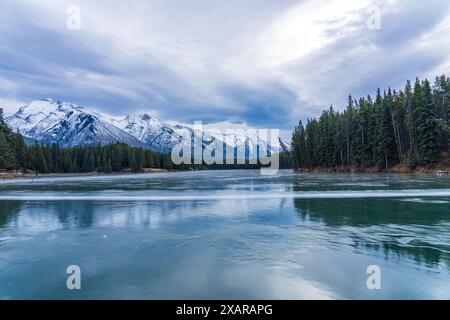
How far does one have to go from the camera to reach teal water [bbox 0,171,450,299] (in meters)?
6.81

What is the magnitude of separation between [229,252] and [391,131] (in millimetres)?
71606

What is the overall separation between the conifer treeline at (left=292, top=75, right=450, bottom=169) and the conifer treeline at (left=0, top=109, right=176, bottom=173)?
8819cm

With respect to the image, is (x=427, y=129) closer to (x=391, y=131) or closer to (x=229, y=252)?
(x=391, y=131)

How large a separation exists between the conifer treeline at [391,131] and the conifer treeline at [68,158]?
8819cm

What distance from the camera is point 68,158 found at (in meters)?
129

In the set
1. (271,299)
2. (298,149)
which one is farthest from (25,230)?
(298,149)

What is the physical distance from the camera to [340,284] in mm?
6977

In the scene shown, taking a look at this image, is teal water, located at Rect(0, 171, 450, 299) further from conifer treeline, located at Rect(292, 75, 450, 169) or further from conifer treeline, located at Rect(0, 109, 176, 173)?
conifer treeline, located at Rect(0, 109, 176, 173)

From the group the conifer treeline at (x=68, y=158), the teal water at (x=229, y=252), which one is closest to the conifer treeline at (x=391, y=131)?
the teal water at (x=229, y=252)

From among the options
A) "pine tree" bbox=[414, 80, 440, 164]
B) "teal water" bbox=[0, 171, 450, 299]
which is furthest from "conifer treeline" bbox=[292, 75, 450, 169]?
"teal water" bbox=[0, 171, 450, 299]

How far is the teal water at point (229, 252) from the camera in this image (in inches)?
268
